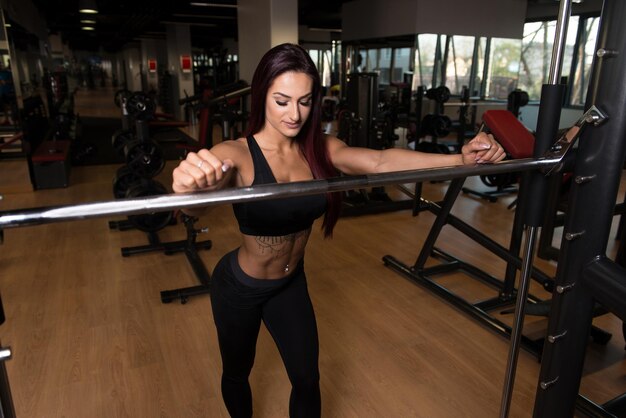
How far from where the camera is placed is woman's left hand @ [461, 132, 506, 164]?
3.26ft

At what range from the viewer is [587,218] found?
858mm

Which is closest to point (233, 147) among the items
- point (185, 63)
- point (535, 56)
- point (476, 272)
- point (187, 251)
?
point (187, 251)

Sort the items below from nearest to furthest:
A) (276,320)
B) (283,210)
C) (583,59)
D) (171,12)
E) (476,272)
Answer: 1. (283,210)
2. (276,320)
3. (476,272)
4. (583,59)
5. (171,12)

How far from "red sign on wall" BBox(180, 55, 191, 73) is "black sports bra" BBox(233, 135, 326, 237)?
1091 cm

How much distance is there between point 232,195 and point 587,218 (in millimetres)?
664

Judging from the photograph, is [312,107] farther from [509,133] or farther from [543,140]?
[509,133]

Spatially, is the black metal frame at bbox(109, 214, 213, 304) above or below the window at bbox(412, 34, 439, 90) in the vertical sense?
below

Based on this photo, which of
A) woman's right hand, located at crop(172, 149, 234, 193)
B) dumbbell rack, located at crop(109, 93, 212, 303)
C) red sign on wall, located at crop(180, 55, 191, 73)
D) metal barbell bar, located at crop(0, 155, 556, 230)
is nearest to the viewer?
metal barbell bar, located at crop(0, 155, 556, 230)

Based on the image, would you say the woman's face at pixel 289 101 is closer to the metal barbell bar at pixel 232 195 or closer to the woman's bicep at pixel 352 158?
the woman's bicep at pixel 352 158

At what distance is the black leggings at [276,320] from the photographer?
1.19 m

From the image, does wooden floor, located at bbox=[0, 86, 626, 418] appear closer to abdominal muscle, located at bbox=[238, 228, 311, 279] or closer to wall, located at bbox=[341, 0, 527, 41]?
abdominal muscle, located at bbox=[238, 228, 311, 279]

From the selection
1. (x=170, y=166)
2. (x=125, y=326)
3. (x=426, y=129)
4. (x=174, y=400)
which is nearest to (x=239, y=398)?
(x=174, y=400)

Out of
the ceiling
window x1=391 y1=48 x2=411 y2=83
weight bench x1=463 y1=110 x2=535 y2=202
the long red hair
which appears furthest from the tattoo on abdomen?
window x1=391 y1=48 x2=411 y2=83

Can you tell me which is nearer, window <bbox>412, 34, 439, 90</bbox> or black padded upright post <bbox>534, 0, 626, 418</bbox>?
black padded upright post <bbox>534, 0, 626, 418</bbox>
